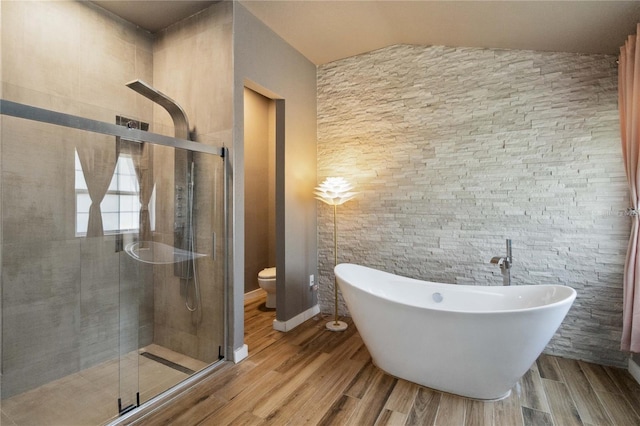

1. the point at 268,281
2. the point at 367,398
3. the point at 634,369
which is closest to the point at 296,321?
the point at 268,281

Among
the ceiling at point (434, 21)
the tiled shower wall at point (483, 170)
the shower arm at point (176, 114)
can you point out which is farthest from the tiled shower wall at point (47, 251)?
the tiled shower wall at point (483, 170)

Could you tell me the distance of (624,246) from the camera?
7.40 feet

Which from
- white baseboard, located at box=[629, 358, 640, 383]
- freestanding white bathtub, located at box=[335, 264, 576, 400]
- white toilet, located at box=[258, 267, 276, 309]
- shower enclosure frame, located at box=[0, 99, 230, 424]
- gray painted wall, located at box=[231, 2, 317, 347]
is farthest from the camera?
white toilet, located at box=[258, 267, 276, 309]

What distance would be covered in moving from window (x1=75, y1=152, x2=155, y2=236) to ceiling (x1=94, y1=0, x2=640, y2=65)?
4.77 feet

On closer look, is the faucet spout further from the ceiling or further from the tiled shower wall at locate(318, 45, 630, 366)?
the ceiling

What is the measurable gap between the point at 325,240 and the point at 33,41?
2.84m

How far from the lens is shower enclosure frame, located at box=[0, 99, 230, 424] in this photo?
1.45 m

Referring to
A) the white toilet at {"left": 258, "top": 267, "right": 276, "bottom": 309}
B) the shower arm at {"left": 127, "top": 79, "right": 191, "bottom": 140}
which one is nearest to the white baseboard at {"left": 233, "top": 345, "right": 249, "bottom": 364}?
the white toilet at {"left": 258, "top": 267, "right": 276, "bottom": 309}

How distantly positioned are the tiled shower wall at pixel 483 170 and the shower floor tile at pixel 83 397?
1899 mm

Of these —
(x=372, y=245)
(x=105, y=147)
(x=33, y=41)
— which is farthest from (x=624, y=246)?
(x=33, y=41)

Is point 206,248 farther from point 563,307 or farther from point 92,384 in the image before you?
point 563,307

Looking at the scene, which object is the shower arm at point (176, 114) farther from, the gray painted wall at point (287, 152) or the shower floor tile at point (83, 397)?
the shower floor tile at point (83, 397)

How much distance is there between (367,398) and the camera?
6.32 ft

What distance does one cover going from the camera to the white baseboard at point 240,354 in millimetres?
2367
